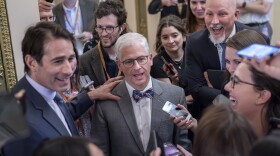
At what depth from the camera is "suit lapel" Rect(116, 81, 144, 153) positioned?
7.82 feet

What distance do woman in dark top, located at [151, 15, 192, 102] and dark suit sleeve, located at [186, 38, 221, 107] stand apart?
0.80 ft

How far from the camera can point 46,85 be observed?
2113 mm

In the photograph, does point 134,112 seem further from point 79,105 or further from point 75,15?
point 75,15

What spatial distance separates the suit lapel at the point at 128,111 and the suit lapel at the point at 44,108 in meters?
0.43

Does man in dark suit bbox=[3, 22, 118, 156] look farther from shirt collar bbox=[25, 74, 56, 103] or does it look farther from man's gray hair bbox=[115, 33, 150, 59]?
man's gray hair bbox=[115, 33, 150, 59]

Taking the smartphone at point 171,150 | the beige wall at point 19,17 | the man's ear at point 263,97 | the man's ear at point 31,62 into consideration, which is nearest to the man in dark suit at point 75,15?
the beige wall at point 19,17

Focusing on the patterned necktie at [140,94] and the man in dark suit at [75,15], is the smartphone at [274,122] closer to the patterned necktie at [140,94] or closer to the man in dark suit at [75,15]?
the patterned necktie at [140,94]

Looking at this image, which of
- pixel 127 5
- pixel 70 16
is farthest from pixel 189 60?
pixel 127 5

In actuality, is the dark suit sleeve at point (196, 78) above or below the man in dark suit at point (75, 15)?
below

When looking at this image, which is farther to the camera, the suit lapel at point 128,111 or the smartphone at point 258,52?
the suit lapel at point 128,111

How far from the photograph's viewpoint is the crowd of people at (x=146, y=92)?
1.64m

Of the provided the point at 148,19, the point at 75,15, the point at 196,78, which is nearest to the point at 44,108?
the point at 196,78

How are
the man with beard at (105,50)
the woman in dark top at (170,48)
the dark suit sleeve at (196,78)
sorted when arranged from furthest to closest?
the woman in dark top at (170,48) → the man with beard at (105,50) → the dark suit sleeve at (196,78)

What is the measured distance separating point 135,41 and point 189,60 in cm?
64
